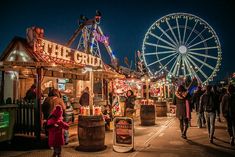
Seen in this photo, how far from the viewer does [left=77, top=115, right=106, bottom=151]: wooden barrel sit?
7.49 metres

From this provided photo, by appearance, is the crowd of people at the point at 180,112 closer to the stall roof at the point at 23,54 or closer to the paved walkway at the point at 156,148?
the paved walkway at the point at 156,148

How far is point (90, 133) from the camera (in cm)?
749

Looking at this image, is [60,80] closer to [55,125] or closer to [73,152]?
[73,152]

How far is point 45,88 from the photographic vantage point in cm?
1412

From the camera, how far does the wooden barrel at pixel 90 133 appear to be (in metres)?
7.49

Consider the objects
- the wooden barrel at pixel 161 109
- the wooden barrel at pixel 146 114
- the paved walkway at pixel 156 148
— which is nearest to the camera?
the paved walkway at pixel 156 148

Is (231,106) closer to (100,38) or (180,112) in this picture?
(180,112)

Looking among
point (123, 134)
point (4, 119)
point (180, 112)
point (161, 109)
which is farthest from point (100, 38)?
point (123, 134)

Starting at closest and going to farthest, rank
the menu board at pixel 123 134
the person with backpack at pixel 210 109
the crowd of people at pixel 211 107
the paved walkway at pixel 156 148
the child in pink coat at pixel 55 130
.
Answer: the child in pink coat at pixel 55 130
the paved walkway at pixel 156 148
the menu board at pixel 123 134
the crowd of people at pixel 211 107
the person with backpack at pixel 210 109

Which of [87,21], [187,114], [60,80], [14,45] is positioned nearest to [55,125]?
[187,114]

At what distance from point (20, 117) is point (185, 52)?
23.6m

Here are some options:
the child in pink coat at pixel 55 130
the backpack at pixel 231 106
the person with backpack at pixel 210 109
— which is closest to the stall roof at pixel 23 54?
the child in pink coat at pixel 55 130

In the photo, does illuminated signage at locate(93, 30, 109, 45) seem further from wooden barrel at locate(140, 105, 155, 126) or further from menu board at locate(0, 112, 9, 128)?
menu board at locate(0, 112, 9, 128)

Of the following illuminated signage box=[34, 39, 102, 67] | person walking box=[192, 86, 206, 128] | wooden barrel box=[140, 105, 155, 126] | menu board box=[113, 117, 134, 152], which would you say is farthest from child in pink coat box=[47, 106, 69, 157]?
person walking box=[192, 86, 206, 128]
